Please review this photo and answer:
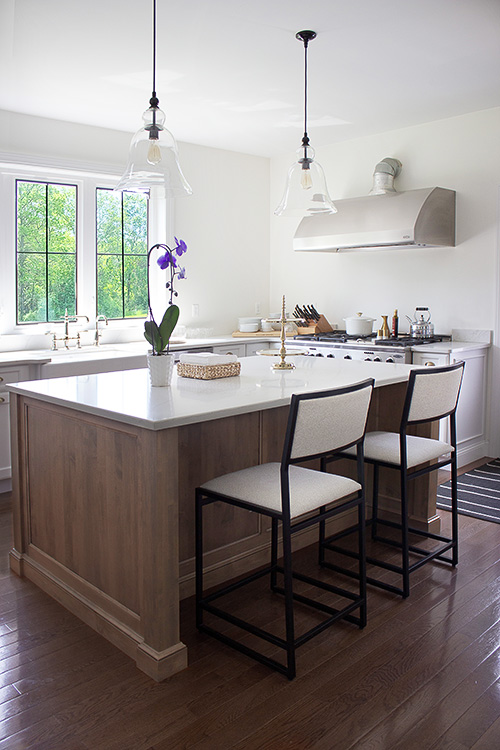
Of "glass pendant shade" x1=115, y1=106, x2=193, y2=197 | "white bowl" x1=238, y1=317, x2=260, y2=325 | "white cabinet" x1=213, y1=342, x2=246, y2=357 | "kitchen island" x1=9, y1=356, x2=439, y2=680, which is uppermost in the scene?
"glass pendant shade" x1=115, y1=106, x2=193, y2=197

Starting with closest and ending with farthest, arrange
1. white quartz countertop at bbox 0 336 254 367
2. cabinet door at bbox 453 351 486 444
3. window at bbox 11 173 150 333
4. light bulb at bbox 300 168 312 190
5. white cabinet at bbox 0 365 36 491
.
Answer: light bulb at bbox 300 168 312 190 < white cabinet at bbox 0 365 36 491 < white quartz countertop at bbox 0 336 254 367 < cabinet door at bbox 453 351 486 444 < window at bbox 11 173 150 333

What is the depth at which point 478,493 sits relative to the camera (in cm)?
405

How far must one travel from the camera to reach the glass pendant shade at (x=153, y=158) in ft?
8.14

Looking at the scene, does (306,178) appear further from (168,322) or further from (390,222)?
(390,222)

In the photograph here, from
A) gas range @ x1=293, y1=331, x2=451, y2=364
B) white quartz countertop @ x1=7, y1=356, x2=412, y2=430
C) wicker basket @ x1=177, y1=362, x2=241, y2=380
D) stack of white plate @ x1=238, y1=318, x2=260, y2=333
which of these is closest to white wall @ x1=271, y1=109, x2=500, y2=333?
gas range @ x1=293, y1=331, x2=451, y2=364

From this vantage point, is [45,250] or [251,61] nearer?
[251,61]

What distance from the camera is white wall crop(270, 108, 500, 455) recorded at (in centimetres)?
477

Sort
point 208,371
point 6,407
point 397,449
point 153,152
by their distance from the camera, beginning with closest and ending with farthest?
point 153,152 < point 397,449 < point 208,371 < point 6,407

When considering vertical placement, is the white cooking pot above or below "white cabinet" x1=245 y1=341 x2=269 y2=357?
above

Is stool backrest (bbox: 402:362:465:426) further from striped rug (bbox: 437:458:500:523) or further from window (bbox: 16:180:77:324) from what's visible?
window (bbox: 16:180:77:324)

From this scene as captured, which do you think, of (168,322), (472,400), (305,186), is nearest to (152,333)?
(168,322)

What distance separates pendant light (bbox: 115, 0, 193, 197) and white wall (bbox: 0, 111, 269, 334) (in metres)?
2.60

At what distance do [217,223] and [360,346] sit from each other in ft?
6.41

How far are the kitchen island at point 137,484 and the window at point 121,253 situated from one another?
233cm
